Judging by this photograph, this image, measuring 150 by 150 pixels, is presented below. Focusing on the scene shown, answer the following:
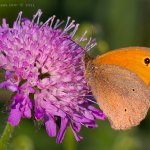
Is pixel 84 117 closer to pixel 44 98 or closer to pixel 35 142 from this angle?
pixel 44 98

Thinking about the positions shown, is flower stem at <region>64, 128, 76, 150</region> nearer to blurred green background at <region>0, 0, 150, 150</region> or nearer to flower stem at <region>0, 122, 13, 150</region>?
blurred green background at <region>0, 0, 150, 150</region>

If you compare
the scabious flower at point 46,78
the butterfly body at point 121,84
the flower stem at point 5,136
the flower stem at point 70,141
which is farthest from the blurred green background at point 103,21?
the flower stem at point 5,136

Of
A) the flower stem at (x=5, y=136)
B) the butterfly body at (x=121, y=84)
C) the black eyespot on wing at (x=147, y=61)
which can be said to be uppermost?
the black eyespot on wing at (x=147, y=61)

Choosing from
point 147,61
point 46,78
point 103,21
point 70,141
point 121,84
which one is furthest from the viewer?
point 103,21

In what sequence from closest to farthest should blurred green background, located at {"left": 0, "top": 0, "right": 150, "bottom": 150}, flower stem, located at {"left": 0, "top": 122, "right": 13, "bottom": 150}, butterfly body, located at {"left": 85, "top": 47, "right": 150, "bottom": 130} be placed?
flower stem, located at {"left": 0, "top": 122, "right": 13, "bottom": 150}
butterfly body, located at {"left": 85, "top": 47, "right": 150, "bottom": 130}
blurred green background, located at {"left": 0, "top": 0, "right": 150, "bottom": 150}

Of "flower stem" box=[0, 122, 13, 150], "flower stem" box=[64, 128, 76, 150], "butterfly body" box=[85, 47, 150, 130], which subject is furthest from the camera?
"flower stem" box=[64, 128, 76, 150]

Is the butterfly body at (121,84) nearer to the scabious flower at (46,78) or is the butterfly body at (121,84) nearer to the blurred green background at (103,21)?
the scabious flower at (46,78)

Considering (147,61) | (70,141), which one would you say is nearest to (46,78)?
(147,61)

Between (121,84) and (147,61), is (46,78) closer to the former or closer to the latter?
(121,84)

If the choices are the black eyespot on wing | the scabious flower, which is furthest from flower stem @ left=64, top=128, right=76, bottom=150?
the black eyespot on wing
